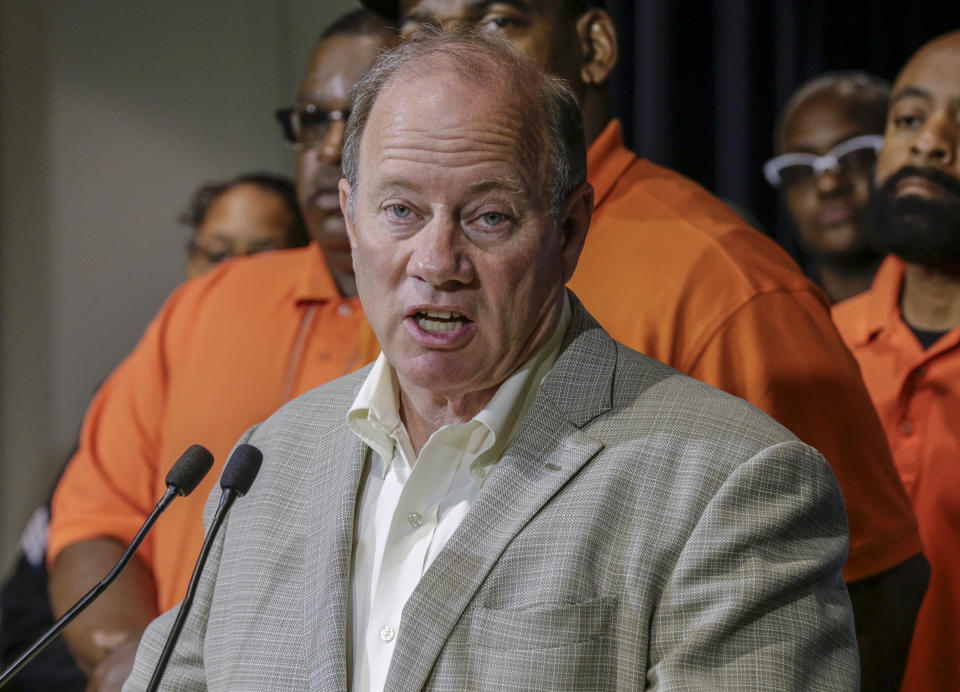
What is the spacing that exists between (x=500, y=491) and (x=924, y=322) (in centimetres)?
95

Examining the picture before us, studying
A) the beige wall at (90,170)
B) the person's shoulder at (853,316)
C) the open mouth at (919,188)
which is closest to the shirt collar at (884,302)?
the person's shoulder at (853,316)

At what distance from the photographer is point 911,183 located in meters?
1.83

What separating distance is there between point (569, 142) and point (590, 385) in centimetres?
32

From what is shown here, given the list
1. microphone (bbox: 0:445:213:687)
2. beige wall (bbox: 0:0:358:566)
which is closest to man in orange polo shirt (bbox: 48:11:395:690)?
beige wall (bbox: 0:0:358:566)

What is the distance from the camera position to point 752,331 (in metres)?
1.72

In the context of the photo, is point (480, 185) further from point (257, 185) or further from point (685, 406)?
point (257, 185)

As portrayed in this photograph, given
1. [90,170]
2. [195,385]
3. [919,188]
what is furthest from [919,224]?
[90,170]

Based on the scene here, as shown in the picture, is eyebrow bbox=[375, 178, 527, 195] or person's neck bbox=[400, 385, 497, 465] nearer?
eyebrow bbox=[375, 178, 527, 195]

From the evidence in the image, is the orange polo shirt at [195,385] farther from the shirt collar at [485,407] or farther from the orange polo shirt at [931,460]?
the orange polo shirt at [931,460]

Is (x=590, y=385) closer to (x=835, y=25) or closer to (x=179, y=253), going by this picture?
(x=835, y=25)

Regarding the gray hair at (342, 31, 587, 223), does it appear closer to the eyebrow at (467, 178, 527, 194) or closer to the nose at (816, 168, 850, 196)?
the eyebrow at (467, 178, 527, 194)

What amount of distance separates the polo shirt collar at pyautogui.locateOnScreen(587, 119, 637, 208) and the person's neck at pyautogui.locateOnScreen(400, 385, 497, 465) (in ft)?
2.01

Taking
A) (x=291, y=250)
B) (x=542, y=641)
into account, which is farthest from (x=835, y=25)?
(x=542, y=641)

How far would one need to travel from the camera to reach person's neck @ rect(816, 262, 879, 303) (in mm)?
1896
